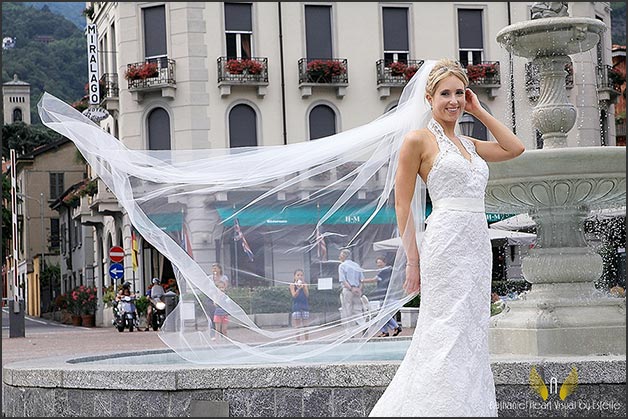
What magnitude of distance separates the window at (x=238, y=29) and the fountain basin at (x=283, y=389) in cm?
2903

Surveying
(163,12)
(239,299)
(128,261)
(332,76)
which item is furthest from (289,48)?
(239,299)

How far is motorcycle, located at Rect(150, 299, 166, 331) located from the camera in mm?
29188

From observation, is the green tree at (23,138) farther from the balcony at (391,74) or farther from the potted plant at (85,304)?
the balcony at (391,74)

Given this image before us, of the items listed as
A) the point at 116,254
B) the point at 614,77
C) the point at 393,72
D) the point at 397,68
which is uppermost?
the point at 397,68

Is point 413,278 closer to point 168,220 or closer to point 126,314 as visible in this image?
point 168,220

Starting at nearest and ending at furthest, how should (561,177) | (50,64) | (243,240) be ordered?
(243,240) < (561,177) < (50,64)

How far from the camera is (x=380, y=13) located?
37.4 m

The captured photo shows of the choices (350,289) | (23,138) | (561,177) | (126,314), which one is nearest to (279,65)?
(126,314)

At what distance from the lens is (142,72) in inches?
1410

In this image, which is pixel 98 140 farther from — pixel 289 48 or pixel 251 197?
pixel 289 48

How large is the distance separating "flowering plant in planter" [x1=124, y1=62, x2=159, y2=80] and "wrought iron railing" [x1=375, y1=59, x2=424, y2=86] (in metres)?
7.37

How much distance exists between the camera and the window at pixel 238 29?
36.0 meters

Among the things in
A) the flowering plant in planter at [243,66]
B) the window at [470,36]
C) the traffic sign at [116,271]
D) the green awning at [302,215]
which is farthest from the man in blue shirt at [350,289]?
the window at [470,36]

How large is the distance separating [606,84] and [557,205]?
96.3 ft
